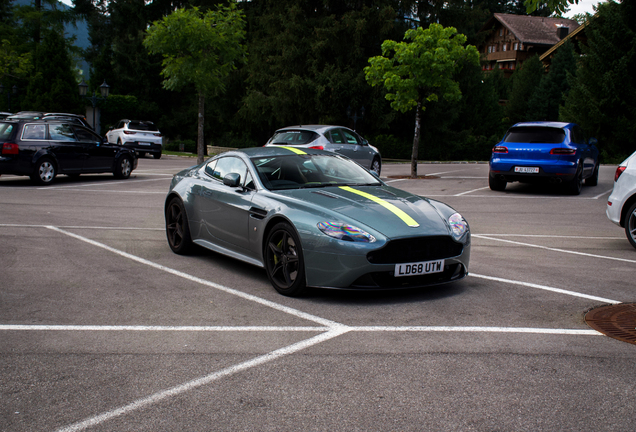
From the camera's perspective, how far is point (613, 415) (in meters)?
3.38

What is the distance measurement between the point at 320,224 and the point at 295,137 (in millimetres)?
12363

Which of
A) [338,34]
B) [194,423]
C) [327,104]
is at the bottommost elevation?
[194,423]

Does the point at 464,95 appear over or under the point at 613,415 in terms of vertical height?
over

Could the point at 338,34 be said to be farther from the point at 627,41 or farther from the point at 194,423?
the point at 194,423

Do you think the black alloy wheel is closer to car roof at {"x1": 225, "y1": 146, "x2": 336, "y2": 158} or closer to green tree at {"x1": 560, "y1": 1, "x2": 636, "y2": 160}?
car roof at {"x1": 225, "y1": 146, "x2": 336, "y2": 158}

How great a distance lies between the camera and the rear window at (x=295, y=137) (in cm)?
1766

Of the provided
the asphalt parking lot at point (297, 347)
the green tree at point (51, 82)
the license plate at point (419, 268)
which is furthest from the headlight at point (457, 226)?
the green tree at point (51, 82)

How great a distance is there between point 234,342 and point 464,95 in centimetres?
4148

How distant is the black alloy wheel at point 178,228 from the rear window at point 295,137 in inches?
378

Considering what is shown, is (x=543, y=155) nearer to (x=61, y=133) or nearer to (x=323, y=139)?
(x=323, y=139)

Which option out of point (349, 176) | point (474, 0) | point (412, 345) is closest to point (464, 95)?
point (474, 0)

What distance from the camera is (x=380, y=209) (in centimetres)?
604

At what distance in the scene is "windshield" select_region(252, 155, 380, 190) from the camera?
679 cm

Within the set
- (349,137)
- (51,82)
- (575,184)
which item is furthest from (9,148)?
(51,82)
